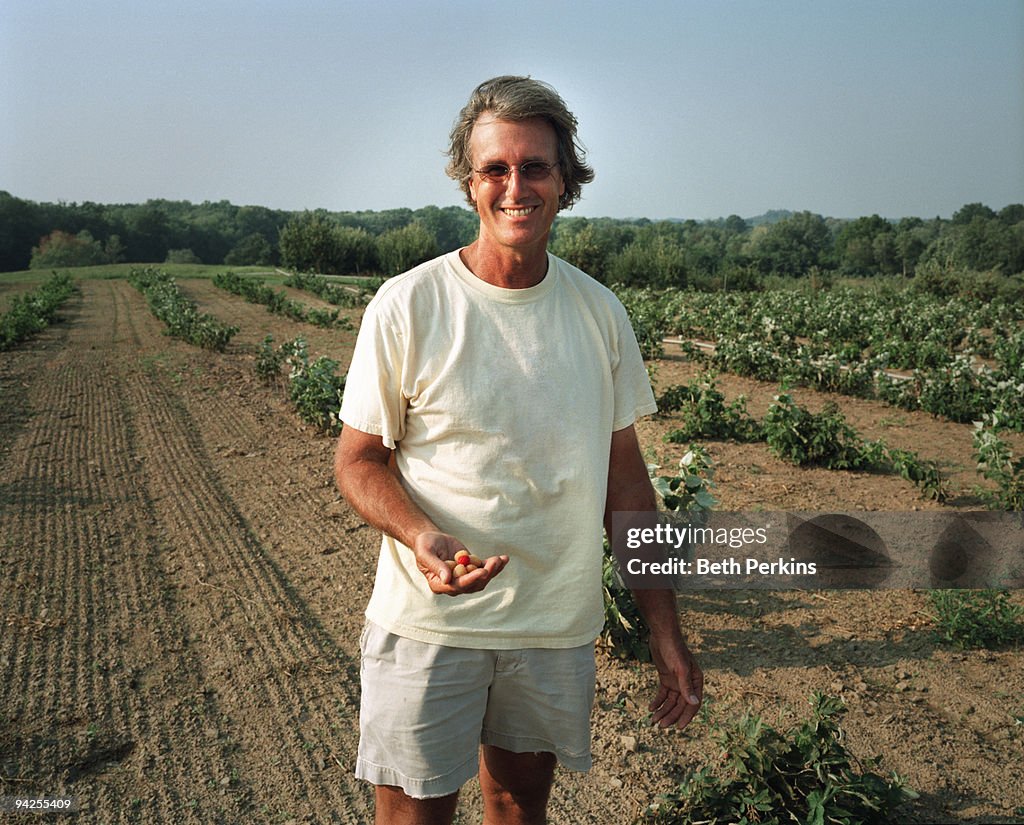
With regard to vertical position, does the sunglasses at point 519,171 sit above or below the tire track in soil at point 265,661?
above

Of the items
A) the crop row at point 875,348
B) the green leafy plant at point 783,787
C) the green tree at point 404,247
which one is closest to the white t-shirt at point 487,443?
the green leafy plant at point 783,787

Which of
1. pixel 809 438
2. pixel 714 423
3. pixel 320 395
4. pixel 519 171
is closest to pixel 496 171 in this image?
pixel 519 171

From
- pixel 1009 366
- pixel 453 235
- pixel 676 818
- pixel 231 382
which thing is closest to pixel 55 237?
pixel 453 235

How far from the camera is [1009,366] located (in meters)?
10.7

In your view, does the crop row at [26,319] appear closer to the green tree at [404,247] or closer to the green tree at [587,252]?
the green tree at [587,252]

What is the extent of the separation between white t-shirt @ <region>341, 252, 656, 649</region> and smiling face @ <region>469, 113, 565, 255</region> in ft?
0.34

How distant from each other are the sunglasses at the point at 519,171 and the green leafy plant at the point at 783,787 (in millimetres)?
1864

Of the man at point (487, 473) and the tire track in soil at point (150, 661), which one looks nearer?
the man at point (487, 473)

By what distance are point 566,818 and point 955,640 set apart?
7.30 feet

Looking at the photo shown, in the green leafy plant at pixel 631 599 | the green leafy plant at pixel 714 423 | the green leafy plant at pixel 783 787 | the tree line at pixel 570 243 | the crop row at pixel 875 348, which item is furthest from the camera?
the tree line at pixel 570 243

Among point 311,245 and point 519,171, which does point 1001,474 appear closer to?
point 519,171

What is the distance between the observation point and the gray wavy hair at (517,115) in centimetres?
171

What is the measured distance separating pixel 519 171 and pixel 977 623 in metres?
3.53

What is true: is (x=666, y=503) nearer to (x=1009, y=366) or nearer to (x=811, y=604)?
(x=811, y=604)
